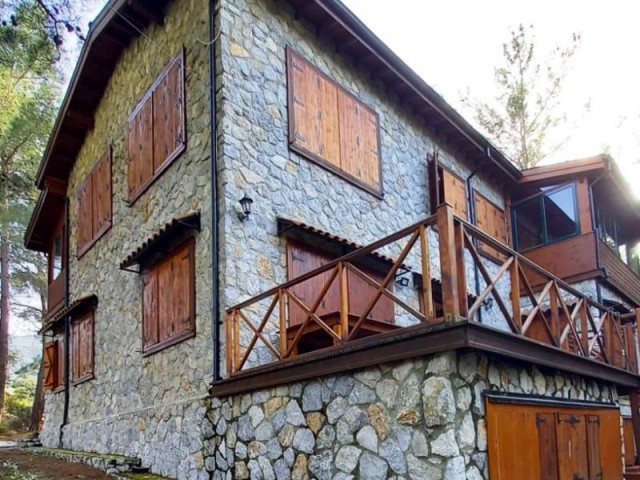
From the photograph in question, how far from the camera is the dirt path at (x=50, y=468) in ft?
26.0

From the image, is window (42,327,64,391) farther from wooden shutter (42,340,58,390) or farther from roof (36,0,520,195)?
roof (36,0,520,195)

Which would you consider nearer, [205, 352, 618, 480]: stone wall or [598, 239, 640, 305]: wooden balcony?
[205, 352, 618, 480]: stone wall

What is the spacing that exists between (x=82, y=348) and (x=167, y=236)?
15.5 ft

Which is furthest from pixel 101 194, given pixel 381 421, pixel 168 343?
pixel 381 421

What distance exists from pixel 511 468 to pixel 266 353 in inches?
128

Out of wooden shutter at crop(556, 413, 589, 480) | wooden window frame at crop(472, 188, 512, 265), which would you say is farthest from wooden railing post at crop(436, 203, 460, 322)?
wooden window frame at crop(472, 188, 512, 265)

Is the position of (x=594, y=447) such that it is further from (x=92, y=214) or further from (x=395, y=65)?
(x=92, y=214)

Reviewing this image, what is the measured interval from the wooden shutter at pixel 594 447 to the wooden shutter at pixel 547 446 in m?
0.96

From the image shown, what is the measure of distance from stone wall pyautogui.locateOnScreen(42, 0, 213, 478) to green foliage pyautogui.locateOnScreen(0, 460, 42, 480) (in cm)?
120

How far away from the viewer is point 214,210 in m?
7.20

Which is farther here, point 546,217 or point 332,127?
point 546,217

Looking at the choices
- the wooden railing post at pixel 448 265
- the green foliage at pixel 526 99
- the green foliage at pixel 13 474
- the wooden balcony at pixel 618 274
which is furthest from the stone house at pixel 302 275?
the green foliage at pixel 526 99

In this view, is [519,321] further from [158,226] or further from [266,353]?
[158,226]

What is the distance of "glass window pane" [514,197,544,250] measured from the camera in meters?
14.0
